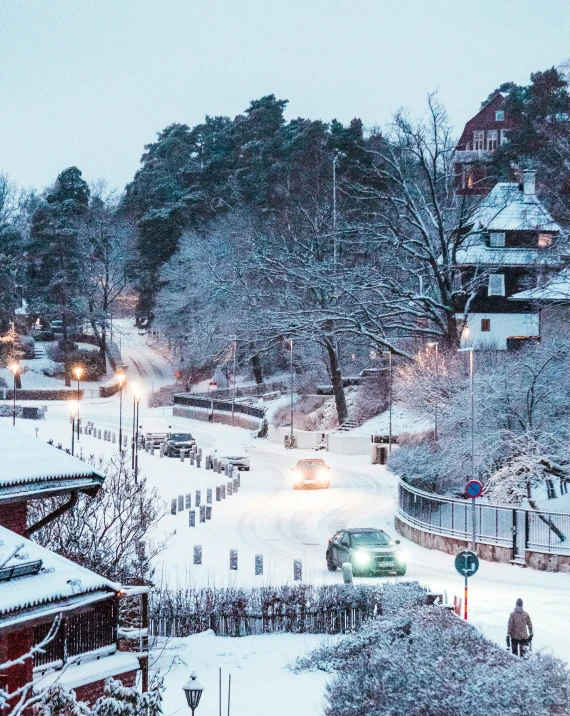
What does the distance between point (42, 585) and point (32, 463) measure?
2.28 metres

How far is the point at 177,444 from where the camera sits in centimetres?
5141

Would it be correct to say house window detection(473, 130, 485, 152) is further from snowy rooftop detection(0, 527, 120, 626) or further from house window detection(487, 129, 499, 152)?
snowy rooftop detection(0, 527, 120, 626)

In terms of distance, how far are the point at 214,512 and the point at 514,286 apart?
2915 centimetres

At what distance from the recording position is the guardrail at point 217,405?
66.0 m

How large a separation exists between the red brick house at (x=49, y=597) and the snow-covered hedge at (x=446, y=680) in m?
3.06

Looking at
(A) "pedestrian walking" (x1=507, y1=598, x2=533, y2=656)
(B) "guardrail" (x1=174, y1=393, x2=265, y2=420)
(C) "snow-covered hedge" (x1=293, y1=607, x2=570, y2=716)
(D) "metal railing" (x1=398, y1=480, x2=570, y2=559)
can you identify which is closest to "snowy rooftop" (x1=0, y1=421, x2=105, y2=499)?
(C) "snow-covered hedge" (x1=293, y1=607, x2=570, y2=716)

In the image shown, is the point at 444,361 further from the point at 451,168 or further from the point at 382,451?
the point at 451,168

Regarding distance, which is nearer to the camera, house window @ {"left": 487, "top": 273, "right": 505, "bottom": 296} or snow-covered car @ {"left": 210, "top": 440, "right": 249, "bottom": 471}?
snow-covered car @ {"left": 210, "top": 440, "right": 249, "bottom": 471}

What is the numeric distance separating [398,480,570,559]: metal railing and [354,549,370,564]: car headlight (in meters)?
3.49

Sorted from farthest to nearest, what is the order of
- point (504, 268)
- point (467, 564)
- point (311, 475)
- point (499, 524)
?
point (504, 268) → point (311, 475) → point (499, 524) → point (467, 564)

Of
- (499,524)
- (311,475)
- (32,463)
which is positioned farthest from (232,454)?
(32,463)

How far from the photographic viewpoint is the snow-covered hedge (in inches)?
403

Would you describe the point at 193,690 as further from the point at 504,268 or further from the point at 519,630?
the point at 504,268

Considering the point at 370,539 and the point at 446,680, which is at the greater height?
the point at 446,680
